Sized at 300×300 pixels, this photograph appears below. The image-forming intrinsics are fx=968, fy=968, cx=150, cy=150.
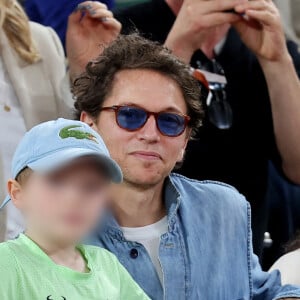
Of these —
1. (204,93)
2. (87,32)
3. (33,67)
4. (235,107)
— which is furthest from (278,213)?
(33,67)

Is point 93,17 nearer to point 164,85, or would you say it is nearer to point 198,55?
point 198,55

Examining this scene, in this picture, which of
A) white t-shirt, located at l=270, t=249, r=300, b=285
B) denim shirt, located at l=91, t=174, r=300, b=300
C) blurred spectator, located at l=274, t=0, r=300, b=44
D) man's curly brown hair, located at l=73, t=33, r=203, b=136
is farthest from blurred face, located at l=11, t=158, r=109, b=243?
blurred spectator, located at l=274, t=0, r=300, b=44

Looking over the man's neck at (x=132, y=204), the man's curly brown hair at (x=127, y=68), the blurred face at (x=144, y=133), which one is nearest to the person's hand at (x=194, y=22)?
the man's curly brown hair at (x=127, y=68)

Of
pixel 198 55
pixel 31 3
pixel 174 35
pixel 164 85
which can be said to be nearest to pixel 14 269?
pixel 164 85

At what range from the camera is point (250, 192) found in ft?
10.0

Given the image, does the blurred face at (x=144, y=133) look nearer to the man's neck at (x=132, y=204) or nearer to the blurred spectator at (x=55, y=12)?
the man's neck at (x=132, y=204)

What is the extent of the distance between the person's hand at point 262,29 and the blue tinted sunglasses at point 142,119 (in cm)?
80

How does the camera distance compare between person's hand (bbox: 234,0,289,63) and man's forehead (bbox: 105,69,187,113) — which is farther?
person's hand (bbox: 234,0,289,63)

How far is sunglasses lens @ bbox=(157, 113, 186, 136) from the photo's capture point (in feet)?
7.10

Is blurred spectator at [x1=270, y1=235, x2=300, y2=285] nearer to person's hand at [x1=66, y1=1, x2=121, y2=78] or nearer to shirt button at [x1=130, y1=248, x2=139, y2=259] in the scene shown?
shirt button at [x1=130, y1=248, x2=139, y2=259]


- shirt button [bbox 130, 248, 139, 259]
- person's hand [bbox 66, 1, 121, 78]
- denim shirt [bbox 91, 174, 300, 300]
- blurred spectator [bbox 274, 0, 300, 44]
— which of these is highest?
person's hand [bbox 66, 1, 121, 78]

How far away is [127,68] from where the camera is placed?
89.2 inches

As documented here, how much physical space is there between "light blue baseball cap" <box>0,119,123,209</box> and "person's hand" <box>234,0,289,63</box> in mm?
1317

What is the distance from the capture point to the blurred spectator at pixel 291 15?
4109mm
